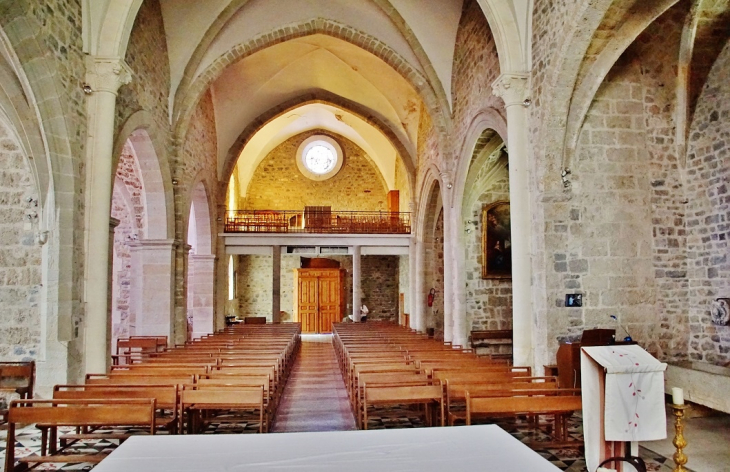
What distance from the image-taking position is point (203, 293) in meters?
17.0

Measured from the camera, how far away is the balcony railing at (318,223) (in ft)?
63.6

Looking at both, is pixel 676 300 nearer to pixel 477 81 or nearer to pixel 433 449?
pixel 477 81

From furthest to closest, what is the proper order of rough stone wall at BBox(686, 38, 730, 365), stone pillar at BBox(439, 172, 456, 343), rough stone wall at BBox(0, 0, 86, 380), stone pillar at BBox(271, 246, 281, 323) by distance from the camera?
stone pillar at BBox(271, 246, 281, 323) → stone pillar at BBox(439, 172, 456, 343) → rough stone wall at BBox(686, 38, 730, 365) → rough stone wall at BBox(0, 0, 86, 380)

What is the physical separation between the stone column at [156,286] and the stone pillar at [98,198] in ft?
13.8

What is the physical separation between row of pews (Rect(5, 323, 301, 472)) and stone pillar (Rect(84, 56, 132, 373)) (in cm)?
81

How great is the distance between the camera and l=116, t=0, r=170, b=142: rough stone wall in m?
9.74

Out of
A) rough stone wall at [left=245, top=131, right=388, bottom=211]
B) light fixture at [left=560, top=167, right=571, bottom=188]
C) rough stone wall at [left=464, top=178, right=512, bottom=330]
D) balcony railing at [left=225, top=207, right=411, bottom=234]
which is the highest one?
rough stone wall at [left=245, top=131, right=388, bottom=211]

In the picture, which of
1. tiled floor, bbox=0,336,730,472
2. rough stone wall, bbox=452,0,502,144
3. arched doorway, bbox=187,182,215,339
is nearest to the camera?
tiled floor, bbox=0,336,730,472

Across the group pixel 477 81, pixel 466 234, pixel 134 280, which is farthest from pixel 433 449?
pixel 134 280

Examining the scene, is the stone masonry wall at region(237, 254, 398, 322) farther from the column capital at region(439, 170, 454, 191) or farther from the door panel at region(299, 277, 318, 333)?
the column capital at region(439, 170, 454, 191)

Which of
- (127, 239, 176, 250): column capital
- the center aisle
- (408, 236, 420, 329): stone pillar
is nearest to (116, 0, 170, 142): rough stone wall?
(127, 239, 176, 250): column capital

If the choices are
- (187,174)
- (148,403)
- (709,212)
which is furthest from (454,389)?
(187,174)

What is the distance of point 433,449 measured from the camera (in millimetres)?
3152

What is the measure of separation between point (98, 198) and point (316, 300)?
15267 mm
